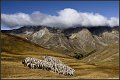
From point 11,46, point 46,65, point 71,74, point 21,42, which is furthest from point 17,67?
point 21,42

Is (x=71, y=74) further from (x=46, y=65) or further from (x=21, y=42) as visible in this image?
(x=21, y=42)

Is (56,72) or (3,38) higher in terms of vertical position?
(3,38)

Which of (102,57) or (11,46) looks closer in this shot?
(11,46)

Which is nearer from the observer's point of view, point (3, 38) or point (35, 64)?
point (35, 64)

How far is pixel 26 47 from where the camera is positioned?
448 ft

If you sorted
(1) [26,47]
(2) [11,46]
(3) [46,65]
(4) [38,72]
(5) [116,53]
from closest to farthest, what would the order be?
(4) [38,72]
(3) [46,65]
(2) [11,46]
(1) [26,47]
(5) [116,53]

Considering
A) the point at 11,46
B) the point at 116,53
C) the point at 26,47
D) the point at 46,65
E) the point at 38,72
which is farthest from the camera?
the point at 116,53

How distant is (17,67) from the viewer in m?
64.1

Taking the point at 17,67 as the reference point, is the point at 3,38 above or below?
above

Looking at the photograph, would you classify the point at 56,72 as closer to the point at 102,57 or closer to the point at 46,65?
the point at 46,65

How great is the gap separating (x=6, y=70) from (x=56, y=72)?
33.1ft

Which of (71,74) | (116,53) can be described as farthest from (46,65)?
(116,53)

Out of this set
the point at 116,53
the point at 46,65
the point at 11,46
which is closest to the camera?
the point at 46,65

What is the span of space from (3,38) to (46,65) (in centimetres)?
7419
